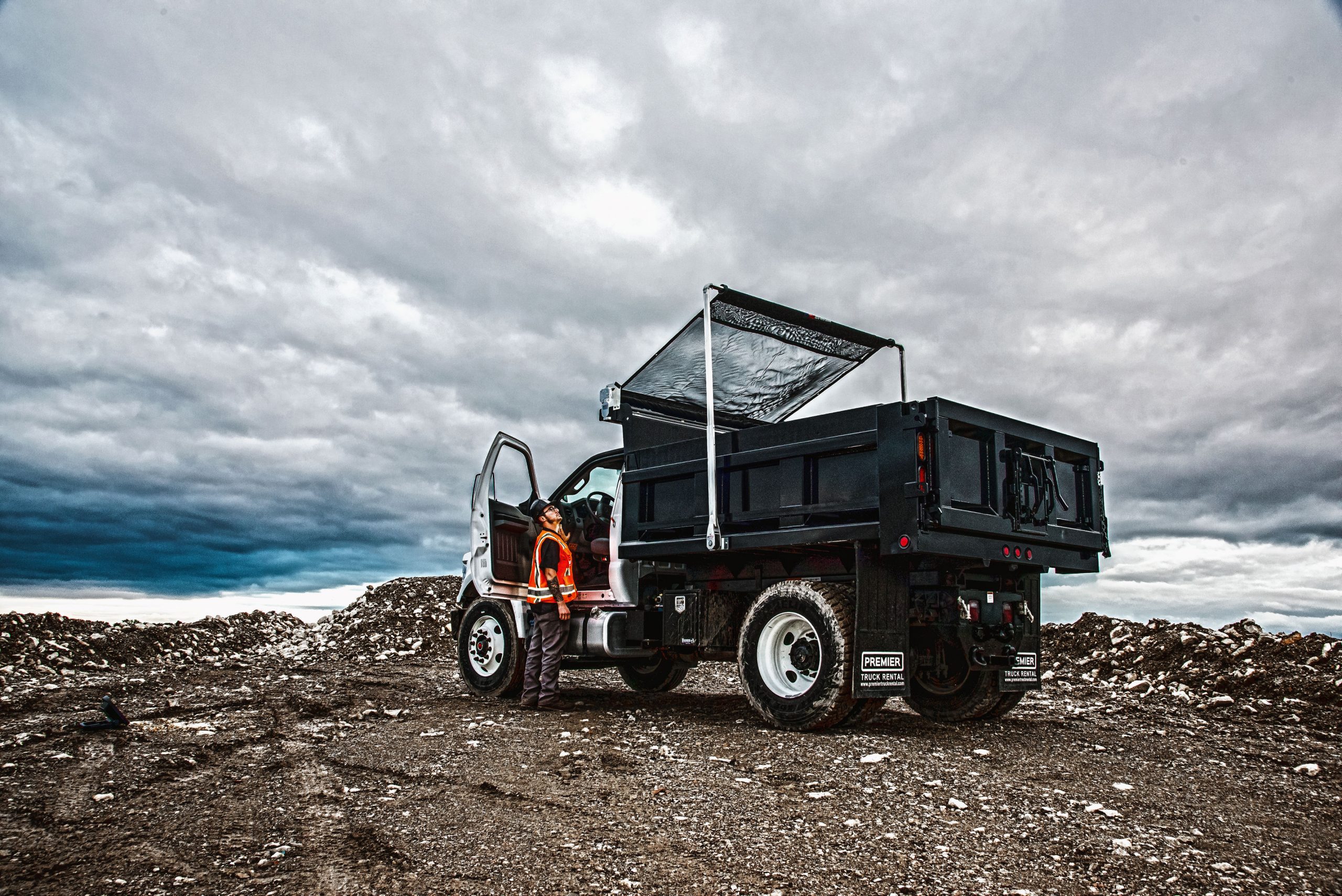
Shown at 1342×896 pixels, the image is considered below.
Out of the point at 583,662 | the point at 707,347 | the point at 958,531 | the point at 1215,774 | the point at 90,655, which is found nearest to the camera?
the point at 1215,774

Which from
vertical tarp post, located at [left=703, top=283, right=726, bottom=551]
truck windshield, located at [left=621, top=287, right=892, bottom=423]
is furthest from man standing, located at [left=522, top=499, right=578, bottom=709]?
vertical tarp post, located at [left=703, top=283, right=726, bottom=551]

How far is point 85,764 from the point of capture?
6016 mm

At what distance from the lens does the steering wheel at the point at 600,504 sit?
380 inches

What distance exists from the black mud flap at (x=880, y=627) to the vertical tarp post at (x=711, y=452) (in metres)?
1.31

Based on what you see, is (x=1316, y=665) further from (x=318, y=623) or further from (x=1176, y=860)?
(x=318, y=623)

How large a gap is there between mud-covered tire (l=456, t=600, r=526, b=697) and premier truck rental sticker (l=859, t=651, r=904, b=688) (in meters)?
4.02

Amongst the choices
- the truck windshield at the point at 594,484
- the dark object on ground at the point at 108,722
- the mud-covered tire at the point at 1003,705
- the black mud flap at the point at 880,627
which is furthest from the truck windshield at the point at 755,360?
the dark object on ground at the point at 108,722

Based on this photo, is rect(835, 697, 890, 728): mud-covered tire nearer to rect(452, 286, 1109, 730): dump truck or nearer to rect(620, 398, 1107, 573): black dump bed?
rect(452, 286, 1109, 730): dump truck

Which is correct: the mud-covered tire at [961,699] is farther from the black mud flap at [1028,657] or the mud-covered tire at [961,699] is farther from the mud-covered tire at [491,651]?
the mud-covered tire at [491,651]

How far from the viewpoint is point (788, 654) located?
718 centimetres

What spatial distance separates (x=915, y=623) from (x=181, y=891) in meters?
5.10

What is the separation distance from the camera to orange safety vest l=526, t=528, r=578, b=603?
28.9ft

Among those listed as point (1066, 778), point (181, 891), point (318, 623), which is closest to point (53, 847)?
point (181, 891)

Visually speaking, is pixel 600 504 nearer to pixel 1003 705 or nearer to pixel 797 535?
pixel 797 535
